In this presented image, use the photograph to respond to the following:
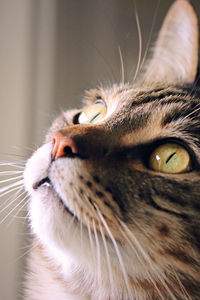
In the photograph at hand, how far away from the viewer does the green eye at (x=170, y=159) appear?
0.56 m

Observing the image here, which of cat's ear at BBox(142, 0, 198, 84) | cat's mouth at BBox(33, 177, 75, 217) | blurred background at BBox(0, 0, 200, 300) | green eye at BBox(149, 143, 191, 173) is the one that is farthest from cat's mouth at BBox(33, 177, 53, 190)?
cat's ear at BBox(142, 0, 198, 84)

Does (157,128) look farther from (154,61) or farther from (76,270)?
(154,61)

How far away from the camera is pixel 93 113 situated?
0.80 m

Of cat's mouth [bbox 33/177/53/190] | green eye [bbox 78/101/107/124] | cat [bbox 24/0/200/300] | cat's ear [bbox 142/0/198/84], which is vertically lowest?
cat [bbox 24/0/200/300]

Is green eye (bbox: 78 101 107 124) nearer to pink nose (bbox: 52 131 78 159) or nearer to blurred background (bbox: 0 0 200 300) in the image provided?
blurred background (bbox: 0 0 200 300)

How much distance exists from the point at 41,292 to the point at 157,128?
0.49 m

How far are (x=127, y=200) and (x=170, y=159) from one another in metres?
0.11

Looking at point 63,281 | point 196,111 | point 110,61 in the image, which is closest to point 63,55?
point 110,61

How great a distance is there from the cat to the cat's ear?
0.28m

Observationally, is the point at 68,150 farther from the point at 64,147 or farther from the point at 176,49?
the point at 176,49

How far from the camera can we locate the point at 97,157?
537mm

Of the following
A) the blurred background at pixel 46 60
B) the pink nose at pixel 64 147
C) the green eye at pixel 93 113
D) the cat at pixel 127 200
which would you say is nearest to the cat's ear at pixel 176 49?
the blurred background at pixel 46 60

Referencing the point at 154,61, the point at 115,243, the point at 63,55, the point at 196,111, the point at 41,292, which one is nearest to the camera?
the point at 115,243

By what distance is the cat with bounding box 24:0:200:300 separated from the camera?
0.52 metres
